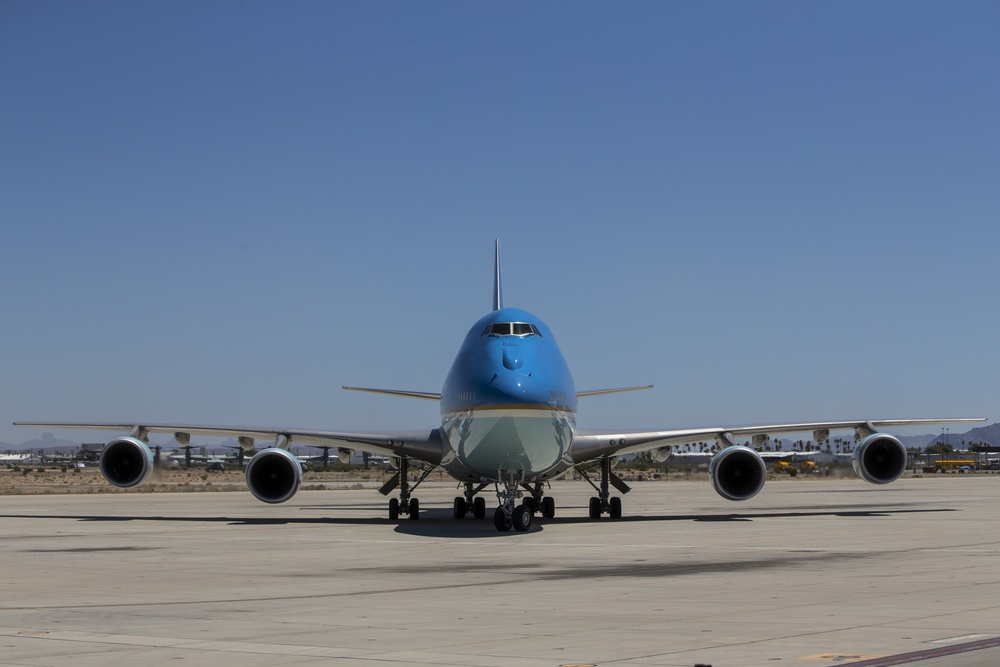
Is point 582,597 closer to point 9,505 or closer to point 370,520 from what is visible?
point 370,520

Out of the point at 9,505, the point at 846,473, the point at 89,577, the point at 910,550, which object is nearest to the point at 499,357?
the point at 910,550

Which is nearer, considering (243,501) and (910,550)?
(910,550)

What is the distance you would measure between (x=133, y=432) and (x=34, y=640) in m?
23.1

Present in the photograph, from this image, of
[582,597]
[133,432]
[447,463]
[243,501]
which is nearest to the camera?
[582,597]

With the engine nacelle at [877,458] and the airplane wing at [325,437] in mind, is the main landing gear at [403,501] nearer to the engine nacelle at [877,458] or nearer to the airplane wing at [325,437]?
the airplane wing at [325,437]

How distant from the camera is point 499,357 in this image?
24.9 meters

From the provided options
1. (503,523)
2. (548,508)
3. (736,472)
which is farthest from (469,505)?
(503,523)

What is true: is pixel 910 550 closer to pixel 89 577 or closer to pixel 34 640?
pixel 89 577

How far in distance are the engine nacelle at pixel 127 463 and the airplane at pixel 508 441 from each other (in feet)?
0.09

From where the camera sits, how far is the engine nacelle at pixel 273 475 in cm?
2861

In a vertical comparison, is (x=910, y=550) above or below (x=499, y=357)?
below

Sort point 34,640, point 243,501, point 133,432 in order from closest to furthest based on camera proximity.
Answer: point 34,640 → point 133,432 → point 243,501

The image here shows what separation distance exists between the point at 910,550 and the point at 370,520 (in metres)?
15.5

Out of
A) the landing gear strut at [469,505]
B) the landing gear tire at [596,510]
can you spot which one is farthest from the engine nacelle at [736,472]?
the landing gear strut at [469,505]
